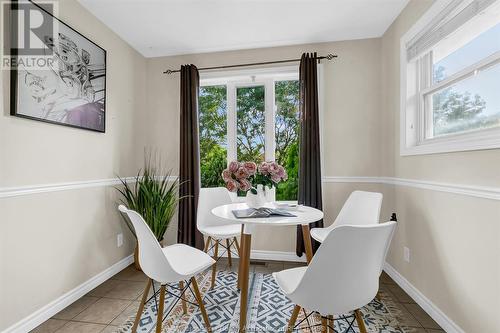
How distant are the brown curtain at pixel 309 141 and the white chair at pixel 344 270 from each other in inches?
59.9

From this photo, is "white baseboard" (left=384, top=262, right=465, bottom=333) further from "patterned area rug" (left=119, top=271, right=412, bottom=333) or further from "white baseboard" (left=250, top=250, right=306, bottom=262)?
"white baseboard" (left=250, top=250, right=306, bottom=262)

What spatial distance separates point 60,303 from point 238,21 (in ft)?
9.26

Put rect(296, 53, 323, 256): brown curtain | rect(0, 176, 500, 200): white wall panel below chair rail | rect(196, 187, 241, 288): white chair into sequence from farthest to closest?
rect(296, 53, 323, 256): brown curtain → rect(196, 187, 241, 288): white chair → rect(0, 176, 500, 200): white wall panel below chair rail

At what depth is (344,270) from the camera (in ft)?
3.38

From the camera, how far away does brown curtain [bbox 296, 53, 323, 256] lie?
264 centimetres

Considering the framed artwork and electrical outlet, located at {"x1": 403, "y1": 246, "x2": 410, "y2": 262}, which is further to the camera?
electrical outlet, located at {"x1": 403, "y1": 246, "x2": 410, "y2": 262}

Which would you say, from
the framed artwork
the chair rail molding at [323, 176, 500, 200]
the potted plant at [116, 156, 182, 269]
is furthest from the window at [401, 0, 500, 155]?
the framed artwork

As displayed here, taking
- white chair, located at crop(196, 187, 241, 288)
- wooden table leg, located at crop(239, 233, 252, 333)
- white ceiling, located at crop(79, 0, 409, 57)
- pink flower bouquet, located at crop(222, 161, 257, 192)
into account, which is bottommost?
wooden table leg, located at crop(239, 233, 252, 333)

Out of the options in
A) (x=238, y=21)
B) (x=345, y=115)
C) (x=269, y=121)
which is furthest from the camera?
(x=269, y=121)

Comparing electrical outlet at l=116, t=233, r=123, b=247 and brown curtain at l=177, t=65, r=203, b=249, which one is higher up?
brown curtain at l=177, t=65, r=203, b=249

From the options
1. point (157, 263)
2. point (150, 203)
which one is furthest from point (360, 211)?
point (150, 203)

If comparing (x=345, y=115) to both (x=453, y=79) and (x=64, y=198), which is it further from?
(x=64, y=198)

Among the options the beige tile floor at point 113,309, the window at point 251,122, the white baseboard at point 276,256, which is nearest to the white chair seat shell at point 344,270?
the beige tile floor at point 113,309

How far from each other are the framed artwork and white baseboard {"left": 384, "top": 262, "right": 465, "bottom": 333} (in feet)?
10.1
